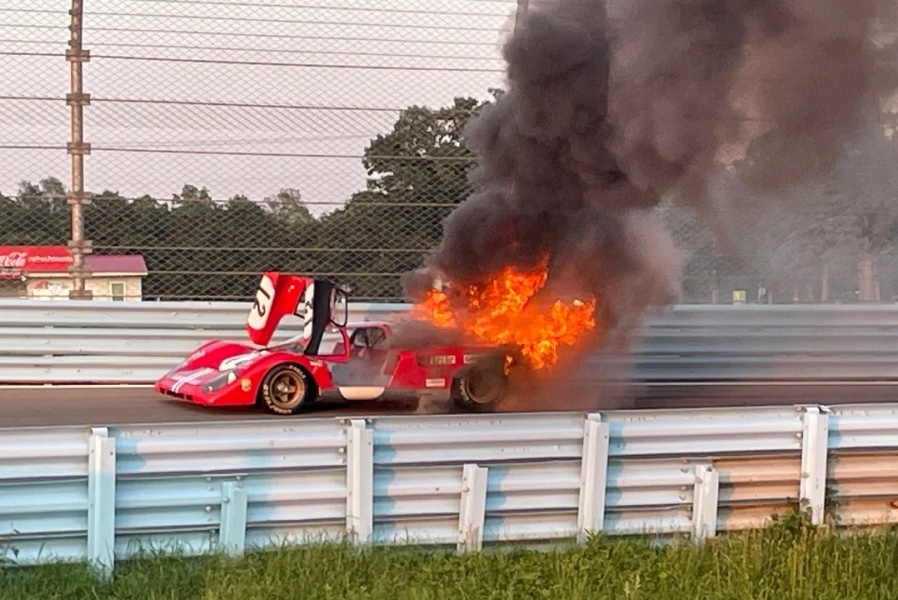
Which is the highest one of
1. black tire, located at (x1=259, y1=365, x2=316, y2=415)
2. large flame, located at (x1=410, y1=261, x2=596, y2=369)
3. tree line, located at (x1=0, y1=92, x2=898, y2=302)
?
tree line, located at (x1=0, y1=92, x2=898, y2=302)

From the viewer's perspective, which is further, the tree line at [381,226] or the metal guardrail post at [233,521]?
the tree line at [381,226]

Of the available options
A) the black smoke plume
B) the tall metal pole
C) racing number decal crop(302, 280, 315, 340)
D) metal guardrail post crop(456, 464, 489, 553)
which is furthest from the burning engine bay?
metal guardrail post crop(456, 464, 489, 553)

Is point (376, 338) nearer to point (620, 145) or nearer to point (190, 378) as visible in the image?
point (190, 378)

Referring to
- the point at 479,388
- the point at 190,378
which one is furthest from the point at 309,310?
the point at 479,388

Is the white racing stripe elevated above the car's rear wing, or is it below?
below

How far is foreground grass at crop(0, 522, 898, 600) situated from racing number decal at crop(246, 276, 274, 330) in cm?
581

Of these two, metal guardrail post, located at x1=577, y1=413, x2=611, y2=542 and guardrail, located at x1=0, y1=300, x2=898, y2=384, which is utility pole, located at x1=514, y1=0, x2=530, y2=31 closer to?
guardrail, located at x1=0, y1=300, x2=898, y2=384

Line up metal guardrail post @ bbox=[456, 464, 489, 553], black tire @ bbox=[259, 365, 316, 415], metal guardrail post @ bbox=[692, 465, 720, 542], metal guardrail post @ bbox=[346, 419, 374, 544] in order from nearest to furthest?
metal guardrail post @ bbox=[346, 419, 374, 544] → metal guardrail post @ bbox=[456, 464, 489, 553] → metal guardrail post @ bbox=[692, 465, 720, 542] → black tire @ bbox=[259, 365, 316, 415]

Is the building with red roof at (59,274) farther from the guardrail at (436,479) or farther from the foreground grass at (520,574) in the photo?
the foreground grass at (520,574)

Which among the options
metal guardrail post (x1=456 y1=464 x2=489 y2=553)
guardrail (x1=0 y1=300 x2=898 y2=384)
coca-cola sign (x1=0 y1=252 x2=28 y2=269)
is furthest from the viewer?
guardrail (x1=0 y1=300 x2=898 y2=384)

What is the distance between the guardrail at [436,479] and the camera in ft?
17.5

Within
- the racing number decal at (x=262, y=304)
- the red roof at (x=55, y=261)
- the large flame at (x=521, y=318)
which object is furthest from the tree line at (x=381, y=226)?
the large flame at (x=521, y=318)

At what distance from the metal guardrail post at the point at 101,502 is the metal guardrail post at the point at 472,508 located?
5.60 feet

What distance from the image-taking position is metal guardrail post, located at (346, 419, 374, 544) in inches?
225
